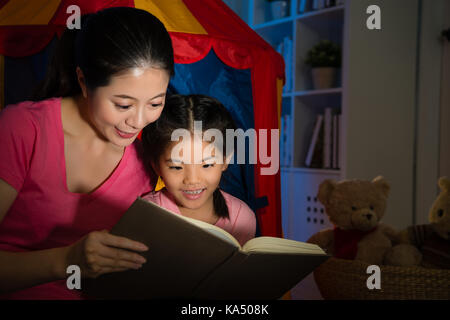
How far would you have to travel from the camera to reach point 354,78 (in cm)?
171

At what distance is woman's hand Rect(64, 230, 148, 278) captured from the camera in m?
0.69

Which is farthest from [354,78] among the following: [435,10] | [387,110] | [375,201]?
[375,201]

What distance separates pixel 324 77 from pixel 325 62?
6 centimetres

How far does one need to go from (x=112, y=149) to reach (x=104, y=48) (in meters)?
0.22

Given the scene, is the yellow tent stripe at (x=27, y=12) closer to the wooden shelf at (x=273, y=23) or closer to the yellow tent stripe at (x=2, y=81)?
the yellow tent stripe at (x=2, y=81)

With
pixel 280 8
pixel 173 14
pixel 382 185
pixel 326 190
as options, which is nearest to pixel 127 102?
pixel 173 14

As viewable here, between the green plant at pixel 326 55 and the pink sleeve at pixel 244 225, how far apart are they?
979mm

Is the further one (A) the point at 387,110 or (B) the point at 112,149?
(A) the point at 387,110

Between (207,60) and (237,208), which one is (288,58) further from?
(237,208)

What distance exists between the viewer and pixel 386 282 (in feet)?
3.69

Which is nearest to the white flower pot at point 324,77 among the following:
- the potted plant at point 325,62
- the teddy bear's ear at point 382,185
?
the potted plant at point 325,62
